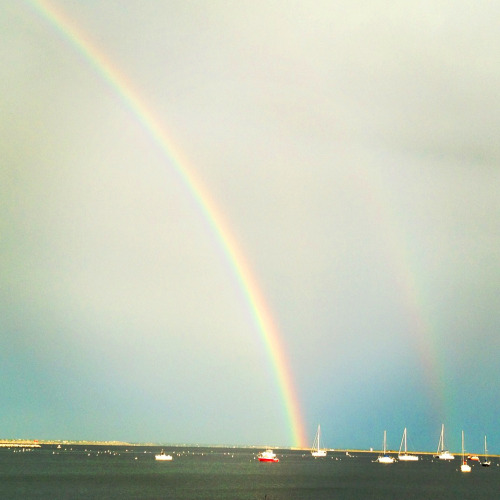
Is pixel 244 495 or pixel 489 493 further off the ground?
pixel 489 493

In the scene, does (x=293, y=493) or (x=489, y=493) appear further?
(x=489, y=493)

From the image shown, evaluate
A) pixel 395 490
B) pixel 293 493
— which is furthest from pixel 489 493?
pixel 293 493

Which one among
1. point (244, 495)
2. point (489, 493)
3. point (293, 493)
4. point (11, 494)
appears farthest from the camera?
point (489, 493)

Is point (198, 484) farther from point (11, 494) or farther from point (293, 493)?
point (11, 494)

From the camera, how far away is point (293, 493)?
335 feet

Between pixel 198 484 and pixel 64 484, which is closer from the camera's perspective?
pixel 64 484

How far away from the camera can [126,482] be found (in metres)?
116

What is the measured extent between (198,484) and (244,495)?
26.5 m

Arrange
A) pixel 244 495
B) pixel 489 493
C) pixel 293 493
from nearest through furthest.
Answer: pixel 244 495 → pixel 293 493 → pixel 489 493

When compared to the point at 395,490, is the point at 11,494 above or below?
below

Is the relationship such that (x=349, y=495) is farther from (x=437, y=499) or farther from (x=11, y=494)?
(x=11, y=494)

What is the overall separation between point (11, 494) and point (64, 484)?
20933 millimetres

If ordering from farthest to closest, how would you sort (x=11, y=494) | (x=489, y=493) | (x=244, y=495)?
(x=489, y=493), (x=244, y=495), (x=11, y=494)

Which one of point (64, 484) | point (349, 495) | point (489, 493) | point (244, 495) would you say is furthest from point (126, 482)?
point (489, 493)
